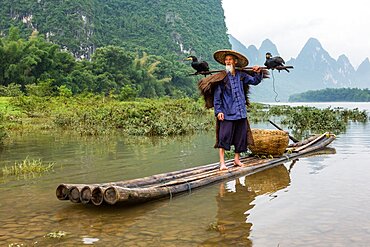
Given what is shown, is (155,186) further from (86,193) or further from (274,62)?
(274,62)

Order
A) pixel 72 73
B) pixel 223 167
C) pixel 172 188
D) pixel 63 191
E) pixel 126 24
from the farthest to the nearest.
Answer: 1. pixel 126 24
2. pixel 72 73
3. pixel 223 167
4. pixel 172 188
5. pixel 63 191

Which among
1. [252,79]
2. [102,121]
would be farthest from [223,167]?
[102,121]

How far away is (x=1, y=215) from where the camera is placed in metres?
3.69

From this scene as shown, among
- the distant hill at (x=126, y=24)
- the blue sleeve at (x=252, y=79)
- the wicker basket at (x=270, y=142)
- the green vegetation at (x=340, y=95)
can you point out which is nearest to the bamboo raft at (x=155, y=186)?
the wicker basket at (x=270, y=142)

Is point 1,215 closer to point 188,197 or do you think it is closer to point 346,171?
point 188,197

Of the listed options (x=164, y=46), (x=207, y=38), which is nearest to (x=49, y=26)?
(x=164, y=46)

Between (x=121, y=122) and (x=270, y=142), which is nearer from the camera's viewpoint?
(x=270, y=142)

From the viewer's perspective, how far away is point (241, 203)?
4.12m

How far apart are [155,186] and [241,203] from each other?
0.90 metres

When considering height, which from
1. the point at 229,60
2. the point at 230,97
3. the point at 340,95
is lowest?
the point at 230,97

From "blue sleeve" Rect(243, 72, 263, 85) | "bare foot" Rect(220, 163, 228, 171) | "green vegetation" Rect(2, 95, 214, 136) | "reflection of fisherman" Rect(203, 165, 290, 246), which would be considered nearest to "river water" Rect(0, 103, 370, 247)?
"reflection of fisherman" Rect(203, 165, 290, 246)

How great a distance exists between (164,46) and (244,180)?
76613 mm

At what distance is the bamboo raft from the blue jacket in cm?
77

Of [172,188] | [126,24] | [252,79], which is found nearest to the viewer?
[172,188]
